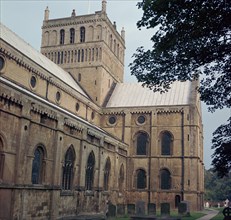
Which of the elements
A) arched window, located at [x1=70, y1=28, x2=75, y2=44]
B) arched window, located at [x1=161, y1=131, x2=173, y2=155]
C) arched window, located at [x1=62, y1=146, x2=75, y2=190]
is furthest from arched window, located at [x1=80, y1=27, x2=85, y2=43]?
arched window, located at [x1=62, y1=146, x2=75, y2=190]

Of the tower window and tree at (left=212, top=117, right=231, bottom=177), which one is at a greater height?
the tower window

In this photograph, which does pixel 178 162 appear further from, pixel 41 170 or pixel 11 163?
pixel 11 163

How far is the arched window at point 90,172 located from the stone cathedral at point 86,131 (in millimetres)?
90

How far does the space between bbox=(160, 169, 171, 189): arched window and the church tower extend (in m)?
12.0

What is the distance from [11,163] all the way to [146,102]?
2743cm

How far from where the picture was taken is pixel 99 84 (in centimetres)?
4697

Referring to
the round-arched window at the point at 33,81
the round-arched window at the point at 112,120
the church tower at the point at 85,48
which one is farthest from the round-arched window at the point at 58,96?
the round-arched window at the point at 112,120

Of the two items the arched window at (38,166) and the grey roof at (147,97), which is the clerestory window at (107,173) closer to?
the grey roof at (147,97)

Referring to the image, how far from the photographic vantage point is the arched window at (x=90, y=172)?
3169 centimetres

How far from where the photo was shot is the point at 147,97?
4747 centimetres

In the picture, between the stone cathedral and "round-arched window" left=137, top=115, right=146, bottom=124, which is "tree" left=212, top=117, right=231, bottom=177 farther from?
"round-arched window" left=137, top=115, right=146, bottom=124

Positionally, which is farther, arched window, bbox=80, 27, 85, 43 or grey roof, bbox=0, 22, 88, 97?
arched window, bbox=80, 27, 85, 43

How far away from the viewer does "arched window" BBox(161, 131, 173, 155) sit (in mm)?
43362

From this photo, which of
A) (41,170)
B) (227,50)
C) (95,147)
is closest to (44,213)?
(41,170)
